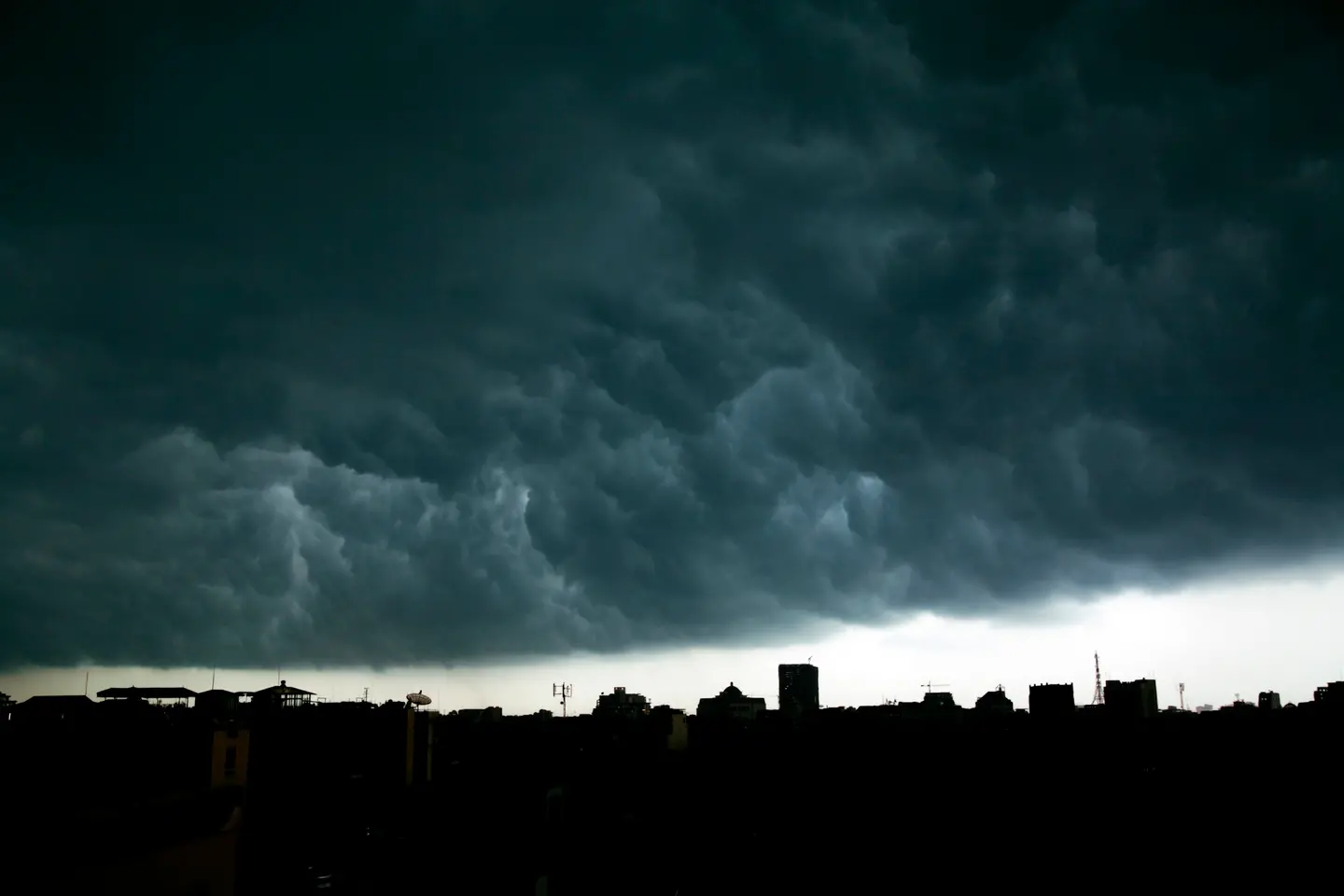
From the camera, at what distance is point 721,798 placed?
7431 centimetres

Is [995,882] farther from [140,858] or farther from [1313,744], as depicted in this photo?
[140,858]

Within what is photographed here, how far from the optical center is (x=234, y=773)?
5666 centimetres

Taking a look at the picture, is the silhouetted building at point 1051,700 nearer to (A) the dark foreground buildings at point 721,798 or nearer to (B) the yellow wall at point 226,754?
(A) the dark foreground buildings at point 721,798

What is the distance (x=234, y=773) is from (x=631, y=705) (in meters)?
105

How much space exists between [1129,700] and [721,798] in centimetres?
4627

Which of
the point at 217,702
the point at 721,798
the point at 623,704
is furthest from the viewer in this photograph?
the point at 623,704

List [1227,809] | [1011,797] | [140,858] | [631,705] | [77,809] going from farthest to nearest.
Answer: [631,705] < [1011,797] < [1227,809] < [77,809] < [140,858]

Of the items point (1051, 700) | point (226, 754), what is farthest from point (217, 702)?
point (1051, 700)

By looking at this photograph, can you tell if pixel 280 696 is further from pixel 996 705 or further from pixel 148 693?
pixel 996 705

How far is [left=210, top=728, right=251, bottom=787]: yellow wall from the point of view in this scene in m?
54.3

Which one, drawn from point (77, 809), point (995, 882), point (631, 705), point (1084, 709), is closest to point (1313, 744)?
point (995, 882)

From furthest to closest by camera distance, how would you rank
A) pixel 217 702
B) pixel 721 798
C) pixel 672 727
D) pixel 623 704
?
pixel 623 704 < pixel 672 727 < pixel 217 702 < pixel 721 798

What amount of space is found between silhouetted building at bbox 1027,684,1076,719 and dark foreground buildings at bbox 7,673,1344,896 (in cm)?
636

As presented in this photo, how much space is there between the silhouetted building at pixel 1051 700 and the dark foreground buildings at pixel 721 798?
6.36 meters
